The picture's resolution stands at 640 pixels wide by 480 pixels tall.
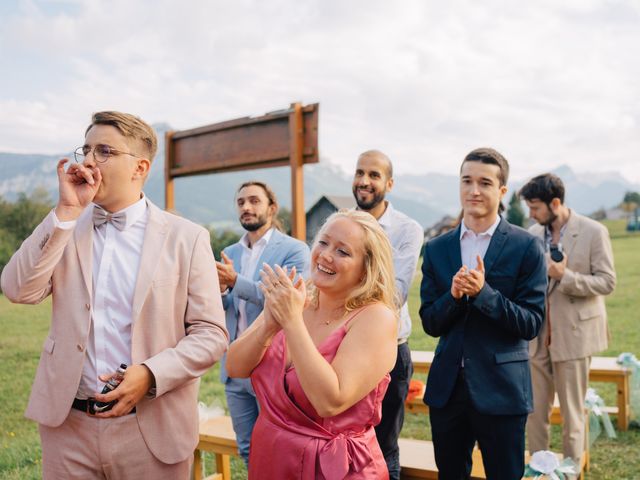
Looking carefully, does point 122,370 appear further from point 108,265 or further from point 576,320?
point 576,320

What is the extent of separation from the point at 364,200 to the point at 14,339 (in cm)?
778

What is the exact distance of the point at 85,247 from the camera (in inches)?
85.2

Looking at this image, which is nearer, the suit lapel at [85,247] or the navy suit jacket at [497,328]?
the suit lapel at [85,247]

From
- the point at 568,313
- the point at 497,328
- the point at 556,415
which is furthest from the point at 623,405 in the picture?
the point at 497,328

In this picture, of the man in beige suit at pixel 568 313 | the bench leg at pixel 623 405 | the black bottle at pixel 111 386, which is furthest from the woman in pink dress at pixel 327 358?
the bench leg at pixel 623 405

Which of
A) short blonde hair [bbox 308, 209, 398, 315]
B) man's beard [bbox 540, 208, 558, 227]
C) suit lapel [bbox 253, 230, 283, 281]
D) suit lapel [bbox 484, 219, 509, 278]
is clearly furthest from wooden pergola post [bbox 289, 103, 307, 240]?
short blonde hair [bbox 308, 209, 398, 315]

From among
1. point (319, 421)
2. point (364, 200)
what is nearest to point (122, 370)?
point (319, 421)

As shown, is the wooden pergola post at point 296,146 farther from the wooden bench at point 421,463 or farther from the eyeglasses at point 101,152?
the eyeglasses at point 101,152

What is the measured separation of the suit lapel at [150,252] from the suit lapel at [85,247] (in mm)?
177

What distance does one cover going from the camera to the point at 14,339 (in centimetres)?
922

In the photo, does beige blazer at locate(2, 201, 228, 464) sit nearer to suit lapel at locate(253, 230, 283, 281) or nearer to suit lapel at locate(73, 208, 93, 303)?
suit lapel at locate(73, 208, 93, 303)

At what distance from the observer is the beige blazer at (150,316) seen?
2.04 m

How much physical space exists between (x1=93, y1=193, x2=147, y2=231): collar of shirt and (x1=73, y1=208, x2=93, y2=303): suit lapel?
0.42 feet

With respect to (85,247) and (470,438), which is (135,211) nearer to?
(85,247)
